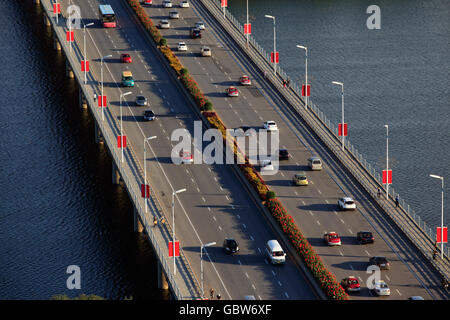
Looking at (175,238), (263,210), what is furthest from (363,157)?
(175,238)

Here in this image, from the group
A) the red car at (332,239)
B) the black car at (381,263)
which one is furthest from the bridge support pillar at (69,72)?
the black car at (381,263)

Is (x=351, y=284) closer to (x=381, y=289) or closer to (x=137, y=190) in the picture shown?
(x=381, y=289)

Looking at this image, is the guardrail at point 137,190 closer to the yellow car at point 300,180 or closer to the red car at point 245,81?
the yellow car at point 300,180

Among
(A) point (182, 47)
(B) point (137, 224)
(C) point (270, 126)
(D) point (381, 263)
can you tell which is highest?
(A) point (182, 47)

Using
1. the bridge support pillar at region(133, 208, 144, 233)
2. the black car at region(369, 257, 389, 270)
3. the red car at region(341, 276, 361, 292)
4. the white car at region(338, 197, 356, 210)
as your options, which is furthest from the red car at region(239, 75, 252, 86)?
the red car at region(341, 276, 361, 292)

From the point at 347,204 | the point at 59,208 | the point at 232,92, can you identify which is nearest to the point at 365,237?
the point at 347,204

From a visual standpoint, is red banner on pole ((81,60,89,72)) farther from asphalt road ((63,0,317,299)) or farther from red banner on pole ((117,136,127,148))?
red banner on pole ((117,136,127,148))

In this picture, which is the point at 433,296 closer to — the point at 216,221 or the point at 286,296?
the point at 286,296
